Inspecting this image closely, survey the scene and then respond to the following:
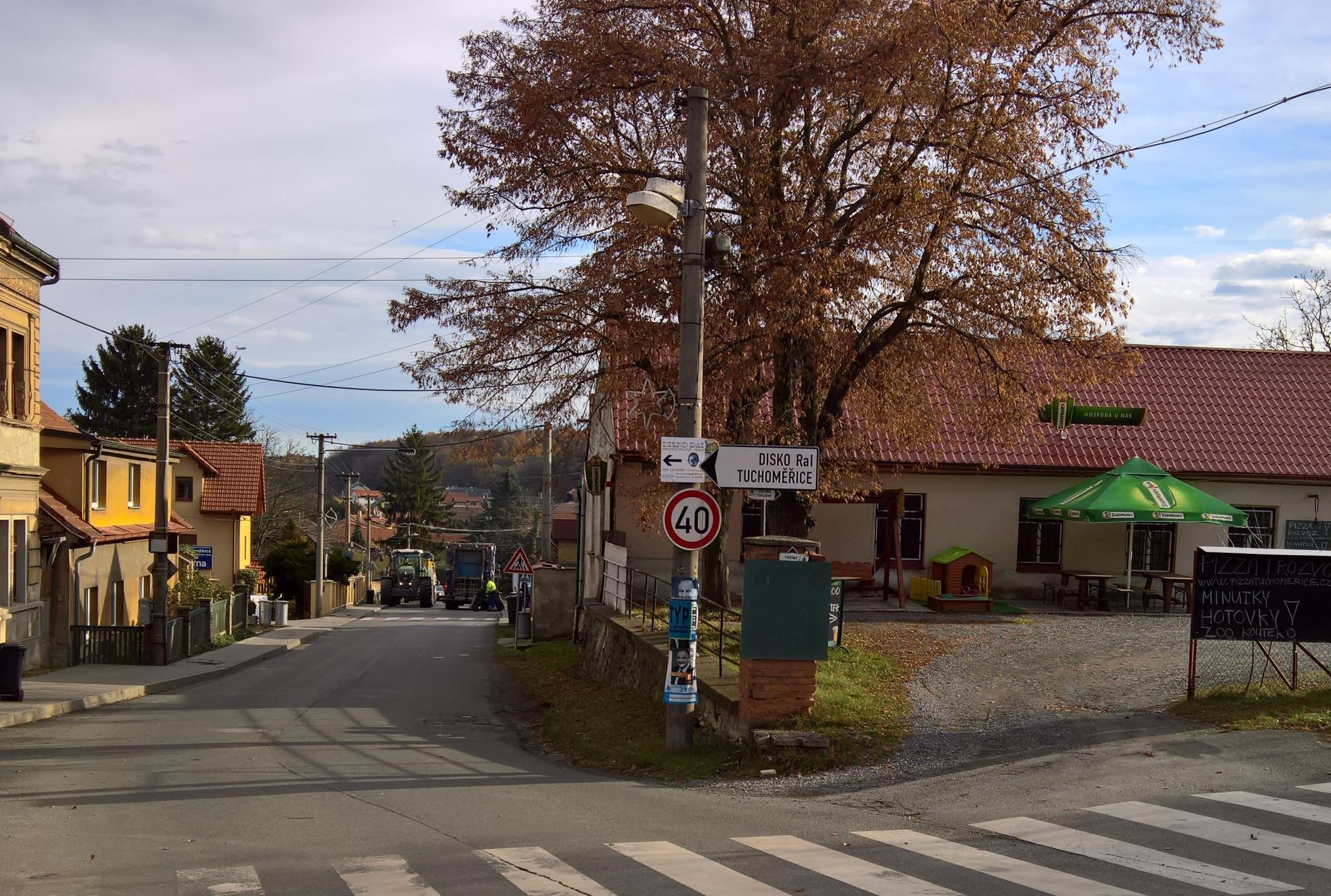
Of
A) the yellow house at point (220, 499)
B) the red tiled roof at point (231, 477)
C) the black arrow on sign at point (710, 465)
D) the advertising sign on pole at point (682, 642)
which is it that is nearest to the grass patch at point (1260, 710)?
the advertising sign on pole at point (682, 642)

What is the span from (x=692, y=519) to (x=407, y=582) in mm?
62310

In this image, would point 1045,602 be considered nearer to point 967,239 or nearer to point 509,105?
point 967,239

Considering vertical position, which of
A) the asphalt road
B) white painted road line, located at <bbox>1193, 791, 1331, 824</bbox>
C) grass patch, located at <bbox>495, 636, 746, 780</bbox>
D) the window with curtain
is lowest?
grass patch, located at <bbox>495, 636, 746, 780</bbox>

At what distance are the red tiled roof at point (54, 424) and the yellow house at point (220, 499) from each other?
1692 cm

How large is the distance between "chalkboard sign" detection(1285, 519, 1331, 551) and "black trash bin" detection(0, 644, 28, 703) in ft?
78.2

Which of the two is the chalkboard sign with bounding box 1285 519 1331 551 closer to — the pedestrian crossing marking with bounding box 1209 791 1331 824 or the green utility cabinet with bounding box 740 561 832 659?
the pedestrian crossing marking with bounding box 1209 791 1331 824

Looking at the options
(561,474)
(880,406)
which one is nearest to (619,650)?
(880,406)

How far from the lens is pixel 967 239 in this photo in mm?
15227

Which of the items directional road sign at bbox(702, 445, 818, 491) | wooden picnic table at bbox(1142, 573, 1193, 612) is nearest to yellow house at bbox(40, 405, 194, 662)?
directional road sign at bbox(702, 445, 818, 491)

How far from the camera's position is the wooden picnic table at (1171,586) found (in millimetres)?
22828

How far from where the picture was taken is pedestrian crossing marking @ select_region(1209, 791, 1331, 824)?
828cm

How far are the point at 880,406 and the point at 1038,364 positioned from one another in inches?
116

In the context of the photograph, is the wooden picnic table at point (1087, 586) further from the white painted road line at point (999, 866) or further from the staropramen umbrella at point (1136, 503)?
the white painted road line at point (999, 866)

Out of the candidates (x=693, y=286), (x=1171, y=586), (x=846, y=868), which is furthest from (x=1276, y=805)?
(x=1171, y=586)
